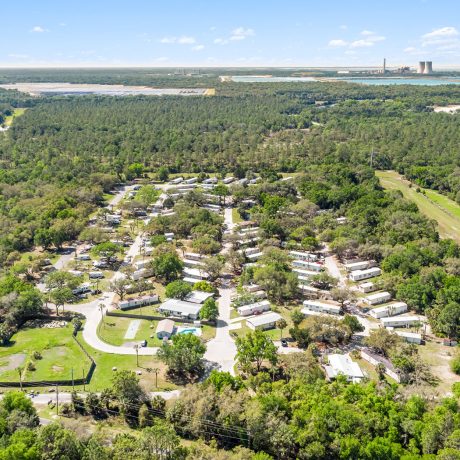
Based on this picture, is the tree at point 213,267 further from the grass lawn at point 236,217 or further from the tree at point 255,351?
the grass lawn at point 236,217

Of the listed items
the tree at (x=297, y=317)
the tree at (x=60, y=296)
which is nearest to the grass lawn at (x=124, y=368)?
the tree at (x=60, y=296)

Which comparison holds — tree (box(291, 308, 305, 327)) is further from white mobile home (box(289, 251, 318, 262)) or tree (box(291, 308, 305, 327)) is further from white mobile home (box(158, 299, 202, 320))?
white mobile home (box(289, 251, 318, 262))

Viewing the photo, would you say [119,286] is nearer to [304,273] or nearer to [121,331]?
[121,331]

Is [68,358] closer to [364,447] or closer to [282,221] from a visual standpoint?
[364,447]

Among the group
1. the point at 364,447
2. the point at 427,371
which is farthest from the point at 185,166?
the point at 364,447

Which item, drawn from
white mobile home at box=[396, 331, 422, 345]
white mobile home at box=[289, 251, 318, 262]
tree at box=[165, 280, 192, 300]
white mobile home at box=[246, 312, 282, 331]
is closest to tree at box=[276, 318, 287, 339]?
white mobile home at box=[246, 312, 282, 331]

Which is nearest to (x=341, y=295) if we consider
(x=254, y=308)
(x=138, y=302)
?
(x=254, y=308)
